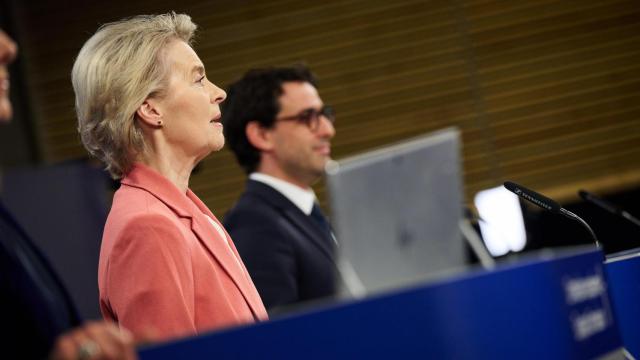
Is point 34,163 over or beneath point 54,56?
beneath

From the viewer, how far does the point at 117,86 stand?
2424mm

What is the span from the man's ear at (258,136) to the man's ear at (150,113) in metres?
1.18

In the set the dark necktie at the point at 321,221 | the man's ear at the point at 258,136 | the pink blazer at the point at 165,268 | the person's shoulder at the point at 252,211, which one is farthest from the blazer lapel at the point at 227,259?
the man's ear at the point at 258,136

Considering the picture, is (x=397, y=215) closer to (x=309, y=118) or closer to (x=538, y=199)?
(x=538, y=199)

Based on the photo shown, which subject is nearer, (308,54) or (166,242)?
(166,242)

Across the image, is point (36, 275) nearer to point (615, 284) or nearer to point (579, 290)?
point (579, 290)

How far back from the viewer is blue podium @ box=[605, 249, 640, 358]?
2619 millimetres

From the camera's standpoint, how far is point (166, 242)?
7.24ft

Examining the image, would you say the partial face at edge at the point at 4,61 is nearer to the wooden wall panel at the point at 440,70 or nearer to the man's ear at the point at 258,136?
the man's ear at the point at 258,136

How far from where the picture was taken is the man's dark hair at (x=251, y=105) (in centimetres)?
366

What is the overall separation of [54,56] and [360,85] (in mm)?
1698

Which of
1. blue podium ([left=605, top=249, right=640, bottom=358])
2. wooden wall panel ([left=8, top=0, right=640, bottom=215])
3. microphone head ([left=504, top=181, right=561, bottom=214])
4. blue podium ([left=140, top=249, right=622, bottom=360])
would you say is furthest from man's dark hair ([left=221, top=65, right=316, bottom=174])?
wooden wall panel ([left=8, top=0, right=640, bottom=215])

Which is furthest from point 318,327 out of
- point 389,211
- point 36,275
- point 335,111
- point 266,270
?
point 335,111

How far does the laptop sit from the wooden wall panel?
3880 millimetres
